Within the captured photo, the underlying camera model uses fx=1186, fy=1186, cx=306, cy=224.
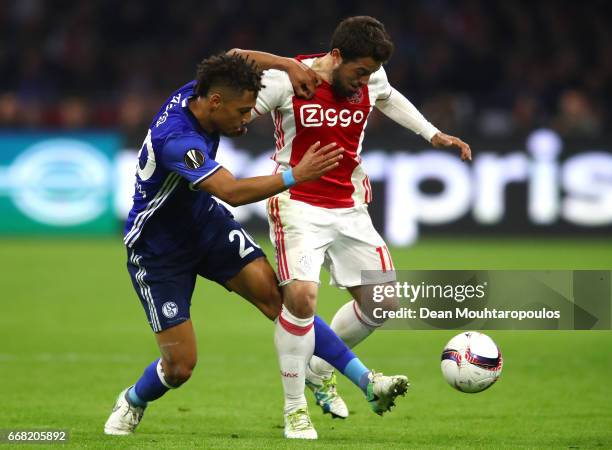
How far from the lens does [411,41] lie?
736 inches

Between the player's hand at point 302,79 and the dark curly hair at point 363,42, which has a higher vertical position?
the dark curly hair at point 363,42

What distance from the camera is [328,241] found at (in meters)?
6.56

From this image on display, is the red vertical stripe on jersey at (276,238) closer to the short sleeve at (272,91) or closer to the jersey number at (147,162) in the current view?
the short sleeve at (272,91)

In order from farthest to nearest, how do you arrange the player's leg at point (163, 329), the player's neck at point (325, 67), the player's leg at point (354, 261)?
the player's leg at point (354, 261), the player's neck at point (325, 67), the player's leg at point (163, 329)

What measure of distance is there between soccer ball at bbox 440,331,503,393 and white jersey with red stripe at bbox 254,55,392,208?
3.58 feet

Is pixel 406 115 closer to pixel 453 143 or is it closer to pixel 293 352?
pixel 453 143

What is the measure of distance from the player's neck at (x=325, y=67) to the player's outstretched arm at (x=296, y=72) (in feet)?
0.23

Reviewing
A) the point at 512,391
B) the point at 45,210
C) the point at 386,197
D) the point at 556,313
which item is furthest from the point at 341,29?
the point at 45,210

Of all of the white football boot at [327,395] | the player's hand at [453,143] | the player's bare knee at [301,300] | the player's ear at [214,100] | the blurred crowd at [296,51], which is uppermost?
the blurred crowd at [296,51]

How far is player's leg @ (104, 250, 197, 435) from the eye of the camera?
6.17m

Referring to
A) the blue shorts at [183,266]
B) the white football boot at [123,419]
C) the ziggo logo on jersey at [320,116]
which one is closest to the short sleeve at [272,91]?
the ziggo logo on jersey at [320,116]

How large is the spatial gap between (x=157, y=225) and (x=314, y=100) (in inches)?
43.2

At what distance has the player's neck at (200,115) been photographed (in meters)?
5.91

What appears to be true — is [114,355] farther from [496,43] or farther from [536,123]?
[496,43]
